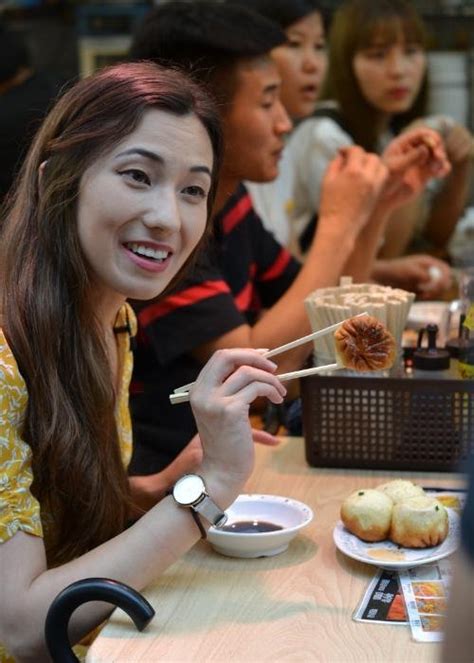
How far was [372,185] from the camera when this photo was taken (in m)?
2.31

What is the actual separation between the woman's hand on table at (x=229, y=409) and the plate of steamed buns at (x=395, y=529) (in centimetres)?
17

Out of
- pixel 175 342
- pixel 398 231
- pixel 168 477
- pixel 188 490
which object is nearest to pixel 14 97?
pixel 398 231

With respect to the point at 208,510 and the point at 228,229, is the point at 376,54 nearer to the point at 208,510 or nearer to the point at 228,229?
the point at 228,229

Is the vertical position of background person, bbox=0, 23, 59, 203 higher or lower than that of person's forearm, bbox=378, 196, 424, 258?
higher

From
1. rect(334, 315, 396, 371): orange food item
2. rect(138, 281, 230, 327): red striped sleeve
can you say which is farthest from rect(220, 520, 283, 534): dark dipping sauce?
rect(138, 281, 230, 327): red striped sleeve

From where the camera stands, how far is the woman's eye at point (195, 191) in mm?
1390

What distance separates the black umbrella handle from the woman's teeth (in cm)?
42

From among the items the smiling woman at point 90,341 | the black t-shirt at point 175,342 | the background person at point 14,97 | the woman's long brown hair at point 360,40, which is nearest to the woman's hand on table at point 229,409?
the smiling woman at point 90,341

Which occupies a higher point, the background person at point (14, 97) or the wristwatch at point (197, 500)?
the background person at point (14, 97)

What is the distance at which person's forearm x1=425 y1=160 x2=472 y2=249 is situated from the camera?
146 inches

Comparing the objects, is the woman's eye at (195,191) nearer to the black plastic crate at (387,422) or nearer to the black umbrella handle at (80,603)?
the black plastic crate at (387,422)

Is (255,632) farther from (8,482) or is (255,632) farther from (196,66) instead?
(196,66)

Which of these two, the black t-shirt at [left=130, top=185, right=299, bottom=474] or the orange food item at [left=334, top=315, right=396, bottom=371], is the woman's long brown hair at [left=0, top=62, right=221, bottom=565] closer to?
the orange food item at [left=334, top=315, right=396, bottom=371]

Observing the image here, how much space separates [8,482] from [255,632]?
1.09 ft
